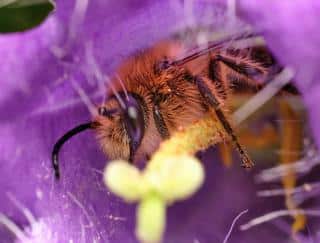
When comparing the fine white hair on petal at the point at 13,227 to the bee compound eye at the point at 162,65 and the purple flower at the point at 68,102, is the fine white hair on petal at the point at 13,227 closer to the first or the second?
the purple flower at the point at 68,102

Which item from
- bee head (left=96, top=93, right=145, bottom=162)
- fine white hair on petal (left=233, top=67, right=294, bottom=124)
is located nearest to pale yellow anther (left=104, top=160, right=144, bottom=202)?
bee head (left=96, top=93, right=145, bottom=162)

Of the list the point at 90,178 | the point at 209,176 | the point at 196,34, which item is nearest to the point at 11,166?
the point at 90,178

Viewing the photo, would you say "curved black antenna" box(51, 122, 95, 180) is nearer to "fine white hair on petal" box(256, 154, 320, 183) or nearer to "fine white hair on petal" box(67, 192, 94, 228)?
"fine white hair on petal" box(67, 192, 94, 228)

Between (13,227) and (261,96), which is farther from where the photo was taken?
(261,96)

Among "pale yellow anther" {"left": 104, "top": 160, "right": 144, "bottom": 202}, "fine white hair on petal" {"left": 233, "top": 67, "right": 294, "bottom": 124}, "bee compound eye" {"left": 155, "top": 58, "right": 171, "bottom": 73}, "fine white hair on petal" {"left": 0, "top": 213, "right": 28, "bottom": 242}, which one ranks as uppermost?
"bee compound eye" {"left": 155, "top": 58, "right": 171, "bottom": 73}

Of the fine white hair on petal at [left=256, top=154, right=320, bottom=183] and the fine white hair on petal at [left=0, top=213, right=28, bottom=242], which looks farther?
the fine white hair on petal at [left=256, top=154, right=320, bottom=183]

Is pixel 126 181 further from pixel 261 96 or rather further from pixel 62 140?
pixel 261 96

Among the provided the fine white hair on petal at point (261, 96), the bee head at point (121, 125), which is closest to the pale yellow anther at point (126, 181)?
the bee head at point (121, 125)

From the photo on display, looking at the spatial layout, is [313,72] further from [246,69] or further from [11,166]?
[11,166]

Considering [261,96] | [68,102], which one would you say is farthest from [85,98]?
[261,96]
